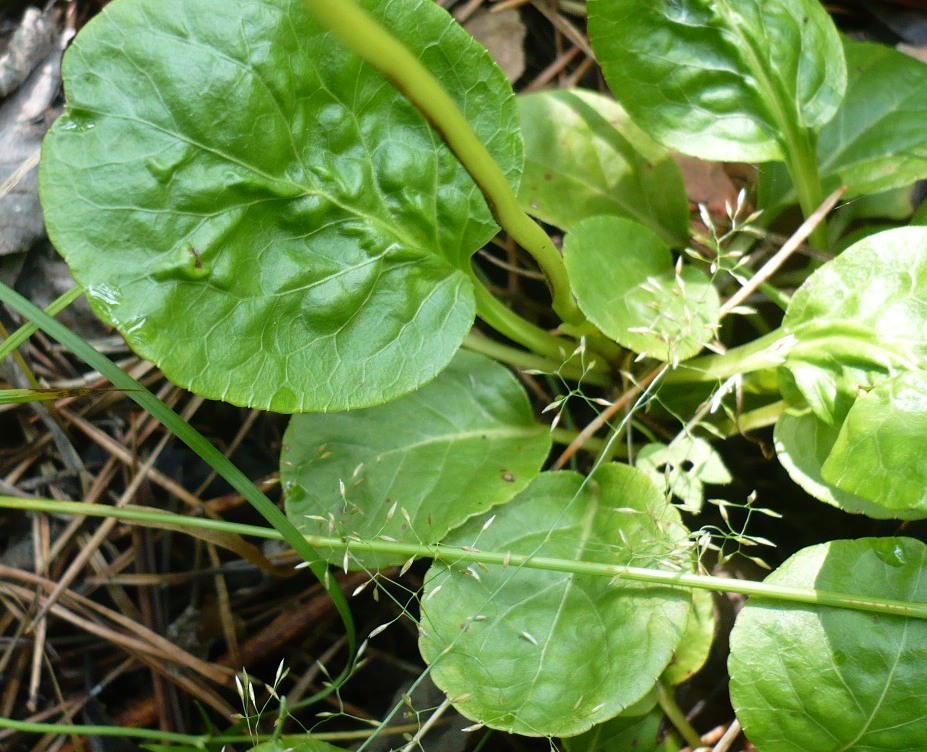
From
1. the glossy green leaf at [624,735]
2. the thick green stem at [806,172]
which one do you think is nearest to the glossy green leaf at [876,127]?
the thick green stem at [806,172]

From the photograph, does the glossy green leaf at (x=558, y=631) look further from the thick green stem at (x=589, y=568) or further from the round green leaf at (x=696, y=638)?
the round green leaf at (x=696, y=638)

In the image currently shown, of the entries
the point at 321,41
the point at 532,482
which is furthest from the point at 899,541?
the point at 321,41

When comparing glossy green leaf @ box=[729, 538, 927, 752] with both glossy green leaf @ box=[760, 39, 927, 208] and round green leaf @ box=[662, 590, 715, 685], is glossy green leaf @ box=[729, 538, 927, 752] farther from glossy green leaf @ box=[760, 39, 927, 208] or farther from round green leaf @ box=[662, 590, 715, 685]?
glossy green leaf @ box=[760, 39, 927, 208]

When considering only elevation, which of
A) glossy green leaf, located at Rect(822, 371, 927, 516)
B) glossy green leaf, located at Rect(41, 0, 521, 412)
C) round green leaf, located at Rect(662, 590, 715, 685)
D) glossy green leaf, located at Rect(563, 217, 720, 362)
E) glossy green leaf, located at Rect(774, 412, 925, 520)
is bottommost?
round green leaf, located at Rect(662, 590, 715, 685)

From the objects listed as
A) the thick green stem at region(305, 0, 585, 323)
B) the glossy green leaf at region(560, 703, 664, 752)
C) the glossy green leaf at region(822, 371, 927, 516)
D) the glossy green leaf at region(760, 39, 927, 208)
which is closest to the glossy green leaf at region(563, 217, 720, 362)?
the thick green stem at region(305, 0, 585, 323)

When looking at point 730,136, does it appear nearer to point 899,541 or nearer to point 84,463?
point 899,541
